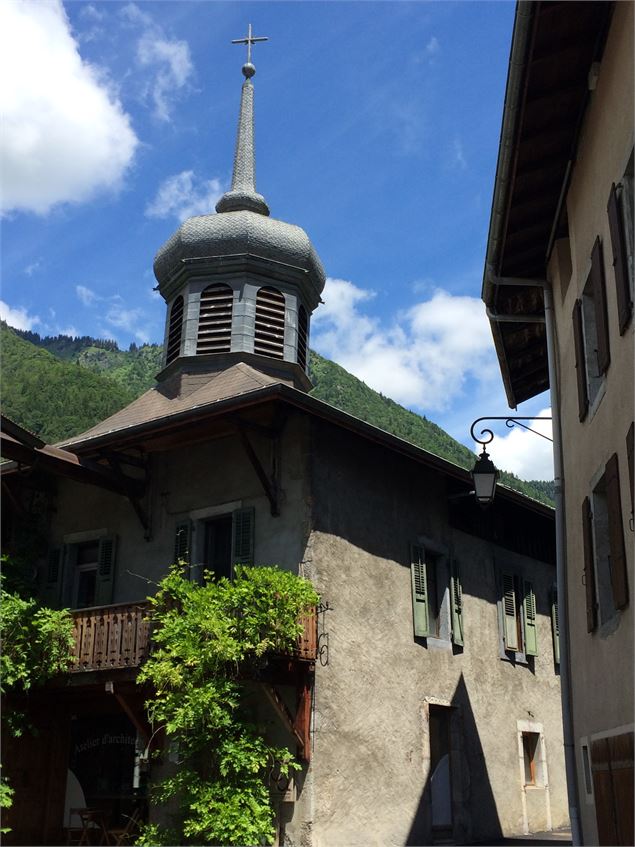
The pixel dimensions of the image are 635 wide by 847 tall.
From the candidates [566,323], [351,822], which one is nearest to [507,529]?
[351,822]

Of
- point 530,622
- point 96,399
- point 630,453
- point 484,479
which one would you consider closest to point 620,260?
point 630,453

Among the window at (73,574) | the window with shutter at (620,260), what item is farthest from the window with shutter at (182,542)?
the window with shutter at (620,260)

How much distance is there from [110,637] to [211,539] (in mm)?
2309

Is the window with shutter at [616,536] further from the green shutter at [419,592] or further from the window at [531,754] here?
the window at [531,754]

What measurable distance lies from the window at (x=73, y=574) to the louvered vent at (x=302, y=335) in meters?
5.11

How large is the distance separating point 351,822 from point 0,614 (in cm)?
519

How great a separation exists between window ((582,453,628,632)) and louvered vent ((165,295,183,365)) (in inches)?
407

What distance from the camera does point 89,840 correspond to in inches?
534

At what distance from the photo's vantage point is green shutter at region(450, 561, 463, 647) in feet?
50.7

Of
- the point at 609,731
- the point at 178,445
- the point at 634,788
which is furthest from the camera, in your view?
the point at 178,445

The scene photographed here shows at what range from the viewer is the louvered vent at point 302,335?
59.2 feet

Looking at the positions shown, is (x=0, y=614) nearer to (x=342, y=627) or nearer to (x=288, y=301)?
(x=342, y=627)

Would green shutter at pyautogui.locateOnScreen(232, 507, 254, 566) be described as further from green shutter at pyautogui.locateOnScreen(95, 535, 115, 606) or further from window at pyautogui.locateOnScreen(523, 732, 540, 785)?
window at pyautogui.locateOnScreen(523, 732, 540, 785)

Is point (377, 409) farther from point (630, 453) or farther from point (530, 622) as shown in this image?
point (630, 453)
